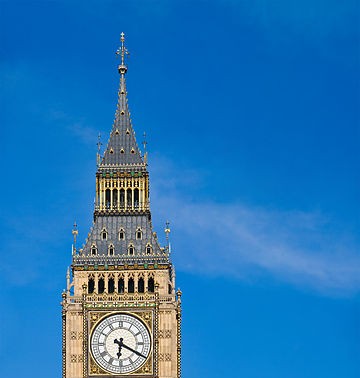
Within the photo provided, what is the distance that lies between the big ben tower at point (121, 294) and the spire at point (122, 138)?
265 mm

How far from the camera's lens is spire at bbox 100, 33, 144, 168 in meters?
126

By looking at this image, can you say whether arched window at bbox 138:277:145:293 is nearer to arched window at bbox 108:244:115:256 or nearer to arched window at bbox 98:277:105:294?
arched window at bbox 98:277:105:294

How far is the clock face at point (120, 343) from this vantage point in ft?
392

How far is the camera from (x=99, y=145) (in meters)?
126

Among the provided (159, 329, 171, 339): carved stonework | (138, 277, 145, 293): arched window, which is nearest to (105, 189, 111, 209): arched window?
(138, 277, 145, 293): arched window

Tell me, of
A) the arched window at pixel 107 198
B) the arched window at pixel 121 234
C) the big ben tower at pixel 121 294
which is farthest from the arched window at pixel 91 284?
the arched window at pixel 107 198

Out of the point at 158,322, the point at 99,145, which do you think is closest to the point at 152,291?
the point at 158,322

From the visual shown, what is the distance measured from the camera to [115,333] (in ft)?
394

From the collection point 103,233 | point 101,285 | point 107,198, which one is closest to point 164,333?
point 101,285

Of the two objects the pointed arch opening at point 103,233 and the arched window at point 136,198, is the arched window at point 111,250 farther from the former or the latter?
the arched window at point 136,198

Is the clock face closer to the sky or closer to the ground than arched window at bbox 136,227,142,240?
closer to the ground

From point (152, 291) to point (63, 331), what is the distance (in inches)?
219

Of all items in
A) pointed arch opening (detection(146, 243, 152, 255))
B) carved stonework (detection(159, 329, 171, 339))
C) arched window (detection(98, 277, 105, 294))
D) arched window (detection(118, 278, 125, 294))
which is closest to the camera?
carved stonework (detection(159, 329, 171, 339))

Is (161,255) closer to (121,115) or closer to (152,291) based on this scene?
(152,291)
